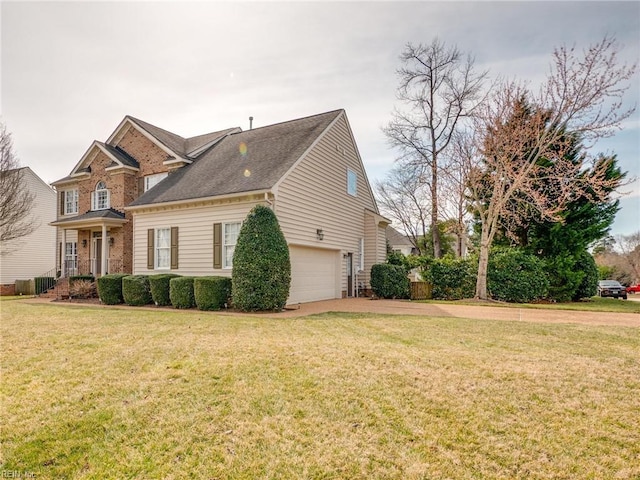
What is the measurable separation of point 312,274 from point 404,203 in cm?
2109

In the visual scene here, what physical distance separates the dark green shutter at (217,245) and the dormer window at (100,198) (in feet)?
28.1

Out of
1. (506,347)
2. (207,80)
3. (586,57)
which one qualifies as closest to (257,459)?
(506,347)

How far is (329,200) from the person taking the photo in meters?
16.3

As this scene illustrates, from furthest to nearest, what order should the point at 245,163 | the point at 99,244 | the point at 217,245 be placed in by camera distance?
1. the point at 99,244
2. the point at 245,163
3. the point at 217,245

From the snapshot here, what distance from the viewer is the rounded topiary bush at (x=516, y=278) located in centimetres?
1620

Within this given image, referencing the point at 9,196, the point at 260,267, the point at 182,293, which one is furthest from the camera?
the point at 9,196

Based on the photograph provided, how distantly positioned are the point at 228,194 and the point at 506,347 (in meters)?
9.73

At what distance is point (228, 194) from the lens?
13.1 meters

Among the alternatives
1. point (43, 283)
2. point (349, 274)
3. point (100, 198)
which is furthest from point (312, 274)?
point (43, 283)

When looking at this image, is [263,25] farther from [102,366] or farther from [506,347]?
[506,347]

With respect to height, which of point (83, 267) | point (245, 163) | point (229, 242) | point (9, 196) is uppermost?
point (245, 163)

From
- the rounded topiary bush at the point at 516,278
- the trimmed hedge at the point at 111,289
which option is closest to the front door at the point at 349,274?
the rounded topiary bush at the point at 516,278

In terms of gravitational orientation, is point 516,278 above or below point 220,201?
below

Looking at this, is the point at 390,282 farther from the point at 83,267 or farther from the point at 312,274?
the point at 83,267
